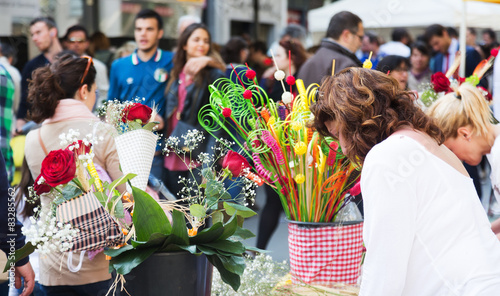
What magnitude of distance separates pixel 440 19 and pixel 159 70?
212 inches

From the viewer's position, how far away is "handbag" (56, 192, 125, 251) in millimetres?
1681

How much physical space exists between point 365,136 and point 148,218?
60 cm

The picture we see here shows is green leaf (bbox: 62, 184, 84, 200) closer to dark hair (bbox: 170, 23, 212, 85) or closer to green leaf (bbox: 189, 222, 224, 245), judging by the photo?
green leaf (bbox: 189, 222, 224, 245)

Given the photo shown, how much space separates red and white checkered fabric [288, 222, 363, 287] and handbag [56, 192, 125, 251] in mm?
711

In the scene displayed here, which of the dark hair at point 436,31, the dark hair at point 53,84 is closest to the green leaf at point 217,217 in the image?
the dark hair at point 53,84

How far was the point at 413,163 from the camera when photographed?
159 cm

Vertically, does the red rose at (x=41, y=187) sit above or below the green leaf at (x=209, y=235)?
above

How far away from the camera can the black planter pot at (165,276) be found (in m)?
1.65

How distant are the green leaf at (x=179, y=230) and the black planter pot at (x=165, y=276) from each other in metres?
0.03

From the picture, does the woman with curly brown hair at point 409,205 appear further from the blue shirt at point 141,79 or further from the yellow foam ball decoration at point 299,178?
the blue shirt at point 141,79

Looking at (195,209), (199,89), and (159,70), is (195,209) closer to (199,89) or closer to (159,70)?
(199,89)

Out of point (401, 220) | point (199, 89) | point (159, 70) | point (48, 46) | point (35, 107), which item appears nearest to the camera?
point (401, 220)

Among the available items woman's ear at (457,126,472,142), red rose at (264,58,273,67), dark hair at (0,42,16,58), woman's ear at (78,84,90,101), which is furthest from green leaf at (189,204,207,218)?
red rose at (264,58,273,67)

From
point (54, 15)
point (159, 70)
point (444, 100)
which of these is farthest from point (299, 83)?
point (54, 15)
